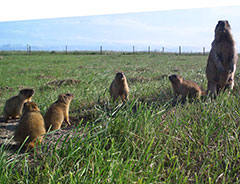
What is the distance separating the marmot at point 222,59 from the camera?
5.45 m

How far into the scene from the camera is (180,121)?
3791 millimetres

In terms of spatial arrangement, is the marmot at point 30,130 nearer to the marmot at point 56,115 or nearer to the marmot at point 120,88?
the marmot at point 56,115

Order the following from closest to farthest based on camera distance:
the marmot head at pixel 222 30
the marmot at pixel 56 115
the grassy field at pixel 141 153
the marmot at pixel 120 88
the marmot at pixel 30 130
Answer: the grassy field at pixel 141 153 < the marmot at pixel 30 130 < the marmot at pixel 56 115 < the marmot head at pixel 222 30 < the marmot at pixel 120 88

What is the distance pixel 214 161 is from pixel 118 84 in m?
3.57

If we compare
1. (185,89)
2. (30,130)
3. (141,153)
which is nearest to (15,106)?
(30,130)

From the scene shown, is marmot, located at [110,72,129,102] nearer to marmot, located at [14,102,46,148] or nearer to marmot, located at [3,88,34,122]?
marmot, located at [3,88,34,122]

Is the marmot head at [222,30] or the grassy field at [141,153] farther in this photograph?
the marmot head at [222,30]

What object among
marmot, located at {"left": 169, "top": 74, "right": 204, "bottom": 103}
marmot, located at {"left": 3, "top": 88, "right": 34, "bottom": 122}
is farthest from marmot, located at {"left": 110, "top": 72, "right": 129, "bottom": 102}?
marmot, located at {"left": 3, "top": 88, "right": 34, "bottom": 122}

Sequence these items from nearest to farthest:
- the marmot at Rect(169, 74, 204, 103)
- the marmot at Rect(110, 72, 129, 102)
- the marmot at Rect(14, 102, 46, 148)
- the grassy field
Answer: the grassy field
the marmot at Rect(14, 102, 46, 148)
the marmot at Rect(169, 74, 204, 103)
the marmot at Rect(110, 72, 129, 102)

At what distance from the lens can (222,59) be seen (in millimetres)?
5508

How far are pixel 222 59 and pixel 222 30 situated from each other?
54cm

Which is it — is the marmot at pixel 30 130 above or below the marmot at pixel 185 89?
below

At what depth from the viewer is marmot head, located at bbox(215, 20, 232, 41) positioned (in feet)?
17.8

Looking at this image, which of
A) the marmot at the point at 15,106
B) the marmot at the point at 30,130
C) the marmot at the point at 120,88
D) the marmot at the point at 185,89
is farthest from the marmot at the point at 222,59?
the marmot at the point at 15,106
